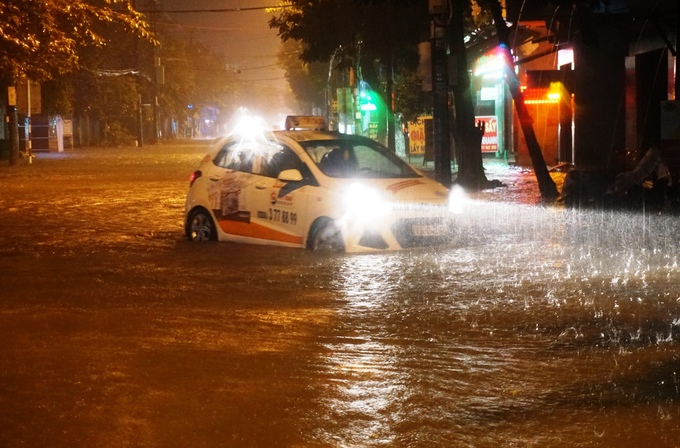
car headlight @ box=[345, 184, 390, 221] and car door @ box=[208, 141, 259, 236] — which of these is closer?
car headlight @ box=[345, 184, 390, 221]

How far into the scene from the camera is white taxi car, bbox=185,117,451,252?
471 inches

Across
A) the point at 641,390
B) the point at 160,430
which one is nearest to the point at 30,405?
the point at 160,430

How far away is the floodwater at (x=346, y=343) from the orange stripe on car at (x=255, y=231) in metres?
0.16

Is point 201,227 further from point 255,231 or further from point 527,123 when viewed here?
point 527,123

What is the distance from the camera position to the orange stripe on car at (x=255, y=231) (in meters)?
12.7

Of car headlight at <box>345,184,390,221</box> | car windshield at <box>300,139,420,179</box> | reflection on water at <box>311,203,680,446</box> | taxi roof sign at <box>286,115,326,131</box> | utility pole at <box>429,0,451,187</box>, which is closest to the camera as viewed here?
reflection on water at <box>311,203,680,446</box>

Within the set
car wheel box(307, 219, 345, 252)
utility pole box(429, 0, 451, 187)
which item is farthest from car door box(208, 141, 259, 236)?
utility pole box(429, 0, 451, 187)

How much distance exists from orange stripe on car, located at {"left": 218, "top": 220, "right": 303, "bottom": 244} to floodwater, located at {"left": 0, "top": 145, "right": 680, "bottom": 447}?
0.16m

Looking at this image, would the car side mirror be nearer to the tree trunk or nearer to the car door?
the car door

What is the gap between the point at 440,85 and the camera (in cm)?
1778

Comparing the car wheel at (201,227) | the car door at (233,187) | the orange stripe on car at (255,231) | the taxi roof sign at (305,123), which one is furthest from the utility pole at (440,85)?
the taxi roof sign at (305,123)

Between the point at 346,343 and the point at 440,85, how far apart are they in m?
10.6

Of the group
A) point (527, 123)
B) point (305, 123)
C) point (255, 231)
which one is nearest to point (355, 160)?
point (255, 231)

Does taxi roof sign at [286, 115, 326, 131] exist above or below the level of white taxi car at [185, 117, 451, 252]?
above
